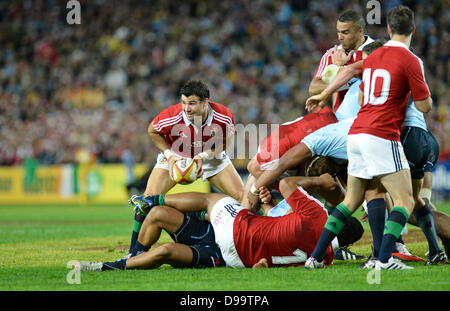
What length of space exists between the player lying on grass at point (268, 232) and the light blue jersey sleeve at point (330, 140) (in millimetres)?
308

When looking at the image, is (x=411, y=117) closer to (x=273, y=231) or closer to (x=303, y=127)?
(x=303, y=127)

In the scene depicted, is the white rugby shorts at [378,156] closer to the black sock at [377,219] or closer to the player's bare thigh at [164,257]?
the black sock at [377,219]

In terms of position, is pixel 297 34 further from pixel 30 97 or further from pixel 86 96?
pixel 30 97

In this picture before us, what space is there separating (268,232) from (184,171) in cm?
176

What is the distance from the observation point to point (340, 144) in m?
6.26

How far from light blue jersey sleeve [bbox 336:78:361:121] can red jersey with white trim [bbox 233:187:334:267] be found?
1186mm

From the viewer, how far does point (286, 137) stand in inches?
256

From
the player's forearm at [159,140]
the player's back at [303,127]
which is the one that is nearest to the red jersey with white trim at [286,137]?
the player's back at [303,127]

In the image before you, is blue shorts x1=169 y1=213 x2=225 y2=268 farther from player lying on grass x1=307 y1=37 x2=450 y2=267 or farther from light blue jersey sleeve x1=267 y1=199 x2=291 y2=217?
player lying on grass x1=307 y1=37 x2=450 y2=267

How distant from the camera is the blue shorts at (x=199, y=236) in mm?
6230

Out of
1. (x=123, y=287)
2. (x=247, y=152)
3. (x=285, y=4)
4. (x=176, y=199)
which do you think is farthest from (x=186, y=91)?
(x=285, y=4)

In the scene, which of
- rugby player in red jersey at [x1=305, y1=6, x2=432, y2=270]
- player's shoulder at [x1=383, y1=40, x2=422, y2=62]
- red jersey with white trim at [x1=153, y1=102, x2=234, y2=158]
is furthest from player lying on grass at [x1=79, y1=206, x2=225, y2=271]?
player's shoulder at [x1=383, y1=40, x2=422, y2=62]

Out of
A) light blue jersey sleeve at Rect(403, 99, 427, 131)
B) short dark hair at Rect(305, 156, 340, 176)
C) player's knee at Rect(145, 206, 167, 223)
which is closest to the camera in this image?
light blue jersey sleeve at Rect(403, 99, 427, 131)

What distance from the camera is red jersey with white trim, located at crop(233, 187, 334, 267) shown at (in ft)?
19.5
